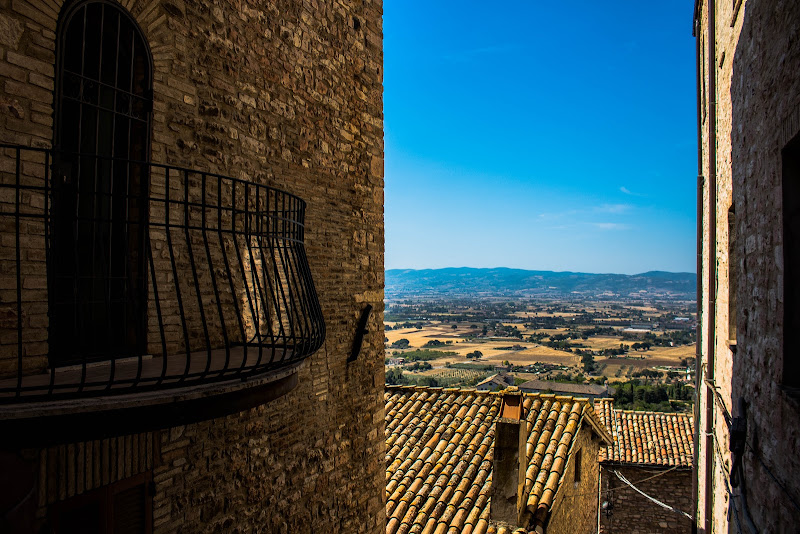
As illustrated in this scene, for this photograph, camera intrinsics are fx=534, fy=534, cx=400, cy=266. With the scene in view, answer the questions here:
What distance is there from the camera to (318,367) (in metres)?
5.30

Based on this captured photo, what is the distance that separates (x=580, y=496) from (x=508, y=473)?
13.4 feet

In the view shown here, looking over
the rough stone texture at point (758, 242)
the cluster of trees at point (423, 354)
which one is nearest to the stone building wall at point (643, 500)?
the rough stone texture at point (758, 242)

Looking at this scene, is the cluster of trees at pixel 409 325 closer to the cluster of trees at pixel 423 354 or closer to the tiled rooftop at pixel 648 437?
the cluster of trees at pixel 423 354

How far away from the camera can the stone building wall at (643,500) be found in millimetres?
16859

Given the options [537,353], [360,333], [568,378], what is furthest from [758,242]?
[537,353]

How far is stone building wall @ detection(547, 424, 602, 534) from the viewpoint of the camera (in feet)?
27.8

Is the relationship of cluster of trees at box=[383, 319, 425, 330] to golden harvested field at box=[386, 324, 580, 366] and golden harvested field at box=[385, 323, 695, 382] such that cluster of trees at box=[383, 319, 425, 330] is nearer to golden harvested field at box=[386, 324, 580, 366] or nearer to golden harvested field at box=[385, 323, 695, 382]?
golden harvested field at box=[386, 324, 580, 366]

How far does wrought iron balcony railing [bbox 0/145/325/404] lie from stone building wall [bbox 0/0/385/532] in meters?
0.15

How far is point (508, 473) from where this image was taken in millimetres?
7453

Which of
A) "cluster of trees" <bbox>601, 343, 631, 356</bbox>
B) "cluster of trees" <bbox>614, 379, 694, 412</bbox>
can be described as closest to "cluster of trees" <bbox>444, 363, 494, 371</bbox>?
"cluster of trees" <bbox>614, 379, 694, 412</bbox>

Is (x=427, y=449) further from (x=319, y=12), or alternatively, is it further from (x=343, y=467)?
(x=319, y=12)

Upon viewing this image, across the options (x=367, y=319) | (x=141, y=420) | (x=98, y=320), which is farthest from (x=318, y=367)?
(x=141, y=420)

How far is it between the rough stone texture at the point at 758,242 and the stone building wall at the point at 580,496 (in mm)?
2416

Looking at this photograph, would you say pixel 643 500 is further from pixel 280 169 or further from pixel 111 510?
pixel 111 510
